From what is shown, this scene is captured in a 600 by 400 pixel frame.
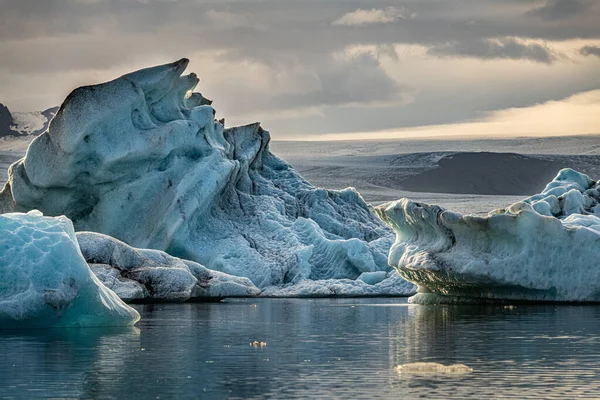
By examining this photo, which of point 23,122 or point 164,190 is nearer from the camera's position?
point 164,190

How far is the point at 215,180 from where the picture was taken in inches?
1118

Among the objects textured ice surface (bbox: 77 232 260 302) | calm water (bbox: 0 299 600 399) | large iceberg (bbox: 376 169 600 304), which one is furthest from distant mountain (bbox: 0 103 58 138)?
calm water (bbox: 0 299 600 399)

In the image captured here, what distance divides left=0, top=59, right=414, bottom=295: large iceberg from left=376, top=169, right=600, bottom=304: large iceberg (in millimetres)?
4685

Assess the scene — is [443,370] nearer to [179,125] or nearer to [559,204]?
[559,204]

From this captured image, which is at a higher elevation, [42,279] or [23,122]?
[23,122]

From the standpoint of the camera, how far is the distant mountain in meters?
90.4

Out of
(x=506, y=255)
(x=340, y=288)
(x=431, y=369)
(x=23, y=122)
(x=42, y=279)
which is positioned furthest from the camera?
(x=23, y=122)

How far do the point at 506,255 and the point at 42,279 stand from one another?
996 centimetres

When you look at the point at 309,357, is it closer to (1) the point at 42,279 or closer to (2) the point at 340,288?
(1) the point at 42,279

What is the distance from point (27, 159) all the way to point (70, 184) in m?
1.15

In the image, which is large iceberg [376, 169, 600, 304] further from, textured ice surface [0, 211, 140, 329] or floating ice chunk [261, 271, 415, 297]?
textured ice surface [0, 211, 140, 329]

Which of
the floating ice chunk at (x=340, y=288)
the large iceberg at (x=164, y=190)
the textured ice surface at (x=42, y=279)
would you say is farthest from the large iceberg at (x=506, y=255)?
the textured ice surface at (x=42, y=279)

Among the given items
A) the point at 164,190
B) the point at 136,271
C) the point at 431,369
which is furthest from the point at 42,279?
the point at 164,190

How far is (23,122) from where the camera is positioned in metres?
93.4
